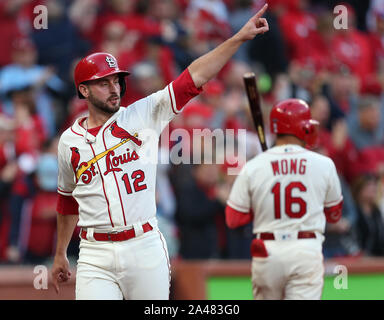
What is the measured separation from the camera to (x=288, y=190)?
19.8ft

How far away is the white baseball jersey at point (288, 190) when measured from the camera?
602cm

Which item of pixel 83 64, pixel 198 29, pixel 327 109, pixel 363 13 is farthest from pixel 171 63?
pixel 83 64

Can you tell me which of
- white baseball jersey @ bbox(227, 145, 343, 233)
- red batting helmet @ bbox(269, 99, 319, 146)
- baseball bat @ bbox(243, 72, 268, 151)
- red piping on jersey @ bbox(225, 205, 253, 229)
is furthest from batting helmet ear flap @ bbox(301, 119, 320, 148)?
red piping on jersey @ bbox(225, 205, 253, 229)

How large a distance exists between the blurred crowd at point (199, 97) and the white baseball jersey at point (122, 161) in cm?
313

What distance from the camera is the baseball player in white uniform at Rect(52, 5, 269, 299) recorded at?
4.92 metres

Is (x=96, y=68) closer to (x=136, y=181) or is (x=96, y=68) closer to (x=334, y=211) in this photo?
(x=136, y=181)

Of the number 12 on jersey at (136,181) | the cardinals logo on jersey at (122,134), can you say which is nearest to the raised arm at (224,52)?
the cardinals logo on jersey at (122,134)

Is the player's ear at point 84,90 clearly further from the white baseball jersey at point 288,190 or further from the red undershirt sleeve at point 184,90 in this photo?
the white baseball jersey at point 288,190

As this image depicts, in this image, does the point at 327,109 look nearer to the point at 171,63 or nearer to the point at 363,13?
the point at 171,63

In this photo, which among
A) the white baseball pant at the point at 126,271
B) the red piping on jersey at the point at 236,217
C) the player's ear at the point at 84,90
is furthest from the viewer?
the red piping on jersey at the point at 236,217

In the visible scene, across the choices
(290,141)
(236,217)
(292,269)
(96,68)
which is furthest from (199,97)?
(96,68)

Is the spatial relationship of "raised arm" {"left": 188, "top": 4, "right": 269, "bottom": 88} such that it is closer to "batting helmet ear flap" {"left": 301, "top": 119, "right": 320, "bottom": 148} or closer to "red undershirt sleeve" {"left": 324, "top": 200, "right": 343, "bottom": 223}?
"batting helmet ear flap" {"left": 301, "top": 119, "right": 320, "bottom": 148}

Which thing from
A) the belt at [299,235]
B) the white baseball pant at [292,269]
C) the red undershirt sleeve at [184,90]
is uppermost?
the red undershirt sleeve at [184,90]

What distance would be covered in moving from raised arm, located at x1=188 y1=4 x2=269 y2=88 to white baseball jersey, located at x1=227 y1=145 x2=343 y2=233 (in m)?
1.41
